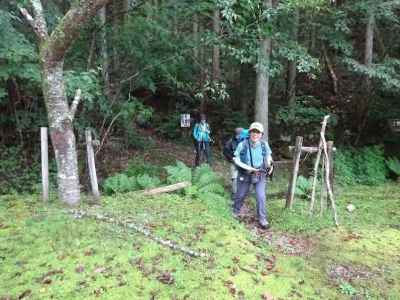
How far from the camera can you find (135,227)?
5438mm

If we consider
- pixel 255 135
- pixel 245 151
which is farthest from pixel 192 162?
pixel 255 135

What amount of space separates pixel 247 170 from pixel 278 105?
32.3 ft

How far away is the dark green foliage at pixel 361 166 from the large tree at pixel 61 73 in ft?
30.2

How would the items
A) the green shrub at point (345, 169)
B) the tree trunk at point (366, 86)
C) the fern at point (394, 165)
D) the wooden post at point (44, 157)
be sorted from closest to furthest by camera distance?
the wooden post at point (44, 157), the green shrub at point (345, 169), the fern at point (394, 165), the tree trunk at point (366, 86)

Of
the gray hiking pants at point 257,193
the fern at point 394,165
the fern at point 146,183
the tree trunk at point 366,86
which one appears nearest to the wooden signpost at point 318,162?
the gray hiking pants at point 257,193

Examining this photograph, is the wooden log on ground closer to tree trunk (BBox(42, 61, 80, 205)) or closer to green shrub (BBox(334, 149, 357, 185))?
tree trunk (BBox(42, 61, 80, 205))

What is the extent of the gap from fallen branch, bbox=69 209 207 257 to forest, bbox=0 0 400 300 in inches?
1.3

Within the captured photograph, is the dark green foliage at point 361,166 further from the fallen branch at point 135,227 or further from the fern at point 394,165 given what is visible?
the fallen branch at point 135,227

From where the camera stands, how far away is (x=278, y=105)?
53.4ft

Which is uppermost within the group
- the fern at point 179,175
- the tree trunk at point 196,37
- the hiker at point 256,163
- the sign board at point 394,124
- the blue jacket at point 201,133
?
the tree trunk at point 196,37

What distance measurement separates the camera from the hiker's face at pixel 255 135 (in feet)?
22.2

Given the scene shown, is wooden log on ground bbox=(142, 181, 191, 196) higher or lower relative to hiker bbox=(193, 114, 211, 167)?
lower

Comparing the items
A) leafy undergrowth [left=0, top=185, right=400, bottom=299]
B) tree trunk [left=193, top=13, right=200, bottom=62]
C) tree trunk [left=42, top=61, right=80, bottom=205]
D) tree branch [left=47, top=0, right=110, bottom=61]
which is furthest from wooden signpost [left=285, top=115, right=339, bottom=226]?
tree trunk [left=193, top=13, right=200, bottom=62]

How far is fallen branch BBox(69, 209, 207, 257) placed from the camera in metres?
4.98
